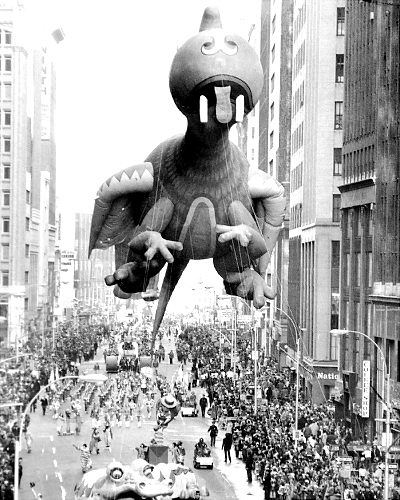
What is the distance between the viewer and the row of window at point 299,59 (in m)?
72.8

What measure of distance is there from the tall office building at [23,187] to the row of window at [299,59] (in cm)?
1777

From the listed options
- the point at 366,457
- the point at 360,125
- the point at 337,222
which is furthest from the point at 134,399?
the point at 337,222

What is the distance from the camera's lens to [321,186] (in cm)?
6681

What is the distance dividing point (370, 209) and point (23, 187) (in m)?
19.2

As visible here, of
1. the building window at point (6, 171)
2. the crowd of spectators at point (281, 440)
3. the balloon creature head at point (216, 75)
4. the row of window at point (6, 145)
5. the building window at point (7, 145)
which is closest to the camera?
the balloon creature head at point (216, 75)

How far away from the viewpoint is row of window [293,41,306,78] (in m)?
72.8

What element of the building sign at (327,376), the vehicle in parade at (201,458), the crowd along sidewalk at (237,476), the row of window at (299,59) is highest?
the row of window at (299,59)

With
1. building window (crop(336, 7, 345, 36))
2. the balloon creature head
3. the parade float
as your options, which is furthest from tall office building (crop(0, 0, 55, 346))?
the balloon creature head

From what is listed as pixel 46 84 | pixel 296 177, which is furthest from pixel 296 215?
pixel 46 84

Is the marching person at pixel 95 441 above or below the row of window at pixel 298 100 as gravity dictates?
below

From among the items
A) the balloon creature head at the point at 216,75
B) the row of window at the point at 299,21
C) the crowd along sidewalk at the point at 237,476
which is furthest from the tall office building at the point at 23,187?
the row of window at the point at 299,21

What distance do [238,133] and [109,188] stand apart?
130cm

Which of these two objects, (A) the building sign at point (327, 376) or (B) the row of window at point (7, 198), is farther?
(B) the row of window at point (7, 198)

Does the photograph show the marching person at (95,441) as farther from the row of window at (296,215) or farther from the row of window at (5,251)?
the row of window at (296,215)
